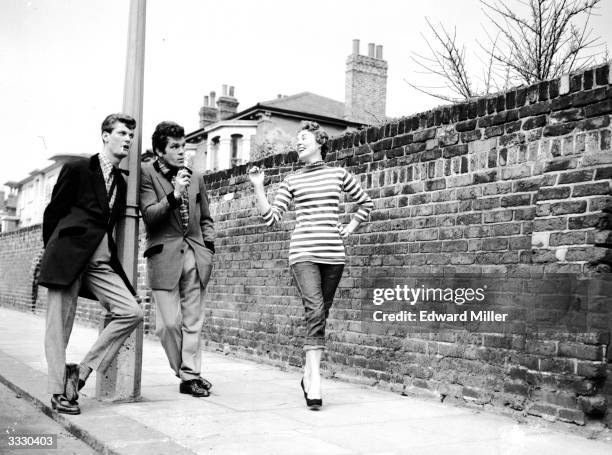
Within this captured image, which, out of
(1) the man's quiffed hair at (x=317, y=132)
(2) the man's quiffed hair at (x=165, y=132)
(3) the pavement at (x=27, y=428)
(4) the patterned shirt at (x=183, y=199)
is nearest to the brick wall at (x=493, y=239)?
(1) the man's quiffed hair at (x=317, y=132)

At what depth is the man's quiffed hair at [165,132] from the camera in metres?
5.78

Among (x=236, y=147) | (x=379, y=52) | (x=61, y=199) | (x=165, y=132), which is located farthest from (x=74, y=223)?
(x=379, y=52)

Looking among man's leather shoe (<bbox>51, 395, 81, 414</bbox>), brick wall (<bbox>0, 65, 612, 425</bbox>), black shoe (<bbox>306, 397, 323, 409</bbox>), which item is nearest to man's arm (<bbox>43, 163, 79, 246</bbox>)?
man's leather shoe (<bbox>51, 395, 81, 414</bbox>)

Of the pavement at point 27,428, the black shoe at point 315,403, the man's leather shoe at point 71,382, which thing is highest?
the man's leather shoe at point 71,382

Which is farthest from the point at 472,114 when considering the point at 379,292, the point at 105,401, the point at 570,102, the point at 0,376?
the point at 0,376

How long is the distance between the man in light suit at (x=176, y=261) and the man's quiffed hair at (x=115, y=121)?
1.84ft

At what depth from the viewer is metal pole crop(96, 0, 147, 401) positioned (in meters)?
5.39

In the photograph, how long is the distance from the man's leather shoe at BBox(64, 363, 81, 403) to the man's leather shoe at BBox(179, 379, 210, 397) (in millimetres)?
995

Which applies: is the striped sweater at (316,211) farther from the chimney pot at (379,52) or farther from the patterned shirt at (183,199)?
the chimney pot at (379,52)

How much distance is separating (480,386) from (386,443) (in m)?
1.48

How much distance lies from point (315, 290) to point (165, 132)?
178 centimetres

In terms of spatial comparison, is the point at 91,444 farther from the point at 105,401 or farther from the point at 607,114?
the point at 607,114

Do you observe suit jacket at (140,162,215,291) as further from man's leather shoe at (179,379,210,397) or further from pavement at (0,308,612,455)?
pavement at (0,308,612,455)

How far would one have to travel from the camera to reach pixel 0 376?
22.3ft
